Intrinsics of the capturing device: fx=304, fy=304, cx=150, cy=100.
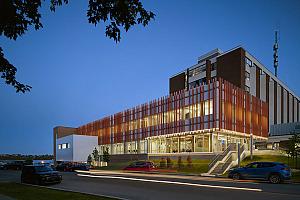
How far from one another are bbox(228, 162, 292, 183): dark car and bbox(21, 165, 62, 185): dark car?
14627 millimetres

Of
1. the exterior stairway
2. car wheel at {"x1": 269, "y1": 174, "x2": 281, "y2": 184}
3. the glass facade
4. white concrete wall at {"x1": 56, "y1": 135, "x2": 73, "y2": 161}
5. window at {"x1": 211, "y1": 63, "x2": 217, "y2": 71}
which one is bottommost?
white concrete wall at {"x1": 56, "y1": 135, "x2": 73, "y2": 161}

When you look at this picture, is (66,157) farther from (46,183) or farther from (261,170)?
(261,170)

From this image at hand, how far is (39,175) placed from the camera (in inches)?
897

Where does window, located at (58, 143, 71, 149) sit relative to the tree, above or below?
below

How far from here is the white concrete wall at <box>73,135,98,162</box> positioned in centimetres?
7388

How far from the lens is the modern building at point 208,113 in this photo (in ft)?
159

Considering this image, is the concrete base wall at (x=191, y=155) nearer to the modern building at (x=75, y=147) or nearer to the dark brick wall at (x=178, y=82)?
the modern building at (x=75, y=147)

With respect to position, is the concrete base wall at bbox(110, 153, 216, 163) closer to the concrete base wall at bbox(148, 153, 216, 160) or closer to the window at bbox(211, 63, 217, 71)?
the concrete base wall at bbox(148, 153, 216, 160)

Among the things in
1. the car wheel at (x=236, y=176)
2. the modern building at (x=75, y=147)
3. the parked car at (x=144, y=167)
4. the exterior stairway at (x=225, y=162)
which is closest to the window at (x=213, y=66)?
the exterior stairway at (x=225, y=162)

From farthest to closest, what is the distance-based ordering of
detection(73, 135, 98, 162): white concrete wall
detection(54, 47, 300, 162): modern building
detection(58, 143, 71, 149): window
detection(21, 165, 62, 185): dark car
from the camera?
detection(58, 143, 71, 149): window → detection(73, 135, 98, 162): white concrete wall → detection(54, 47, 300, 162): modern building → detection(21, 165, 62, 185): dark car

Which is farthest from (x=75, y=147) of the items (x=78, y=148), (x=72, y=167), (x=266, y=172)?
(x=266, y=172)

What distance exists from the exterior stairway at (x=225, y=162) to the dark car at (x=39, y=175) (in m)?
16.7

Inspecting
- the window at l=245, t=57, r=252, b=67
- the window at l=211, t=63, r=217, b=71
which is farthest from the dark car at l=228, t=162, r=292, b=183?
the window at l=211, t=63, r=217, b=71

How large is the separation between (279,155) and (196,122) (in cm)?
1449
